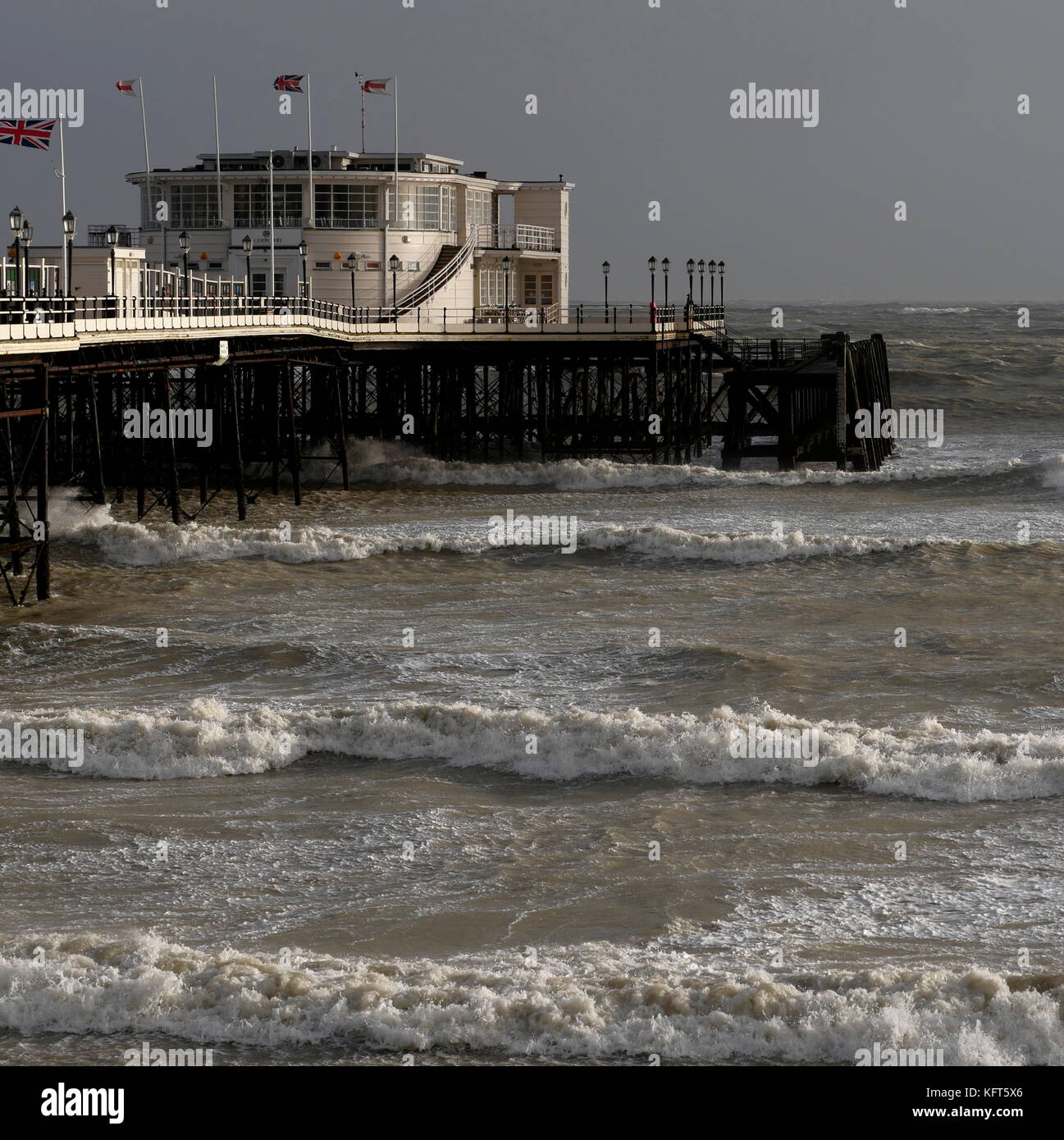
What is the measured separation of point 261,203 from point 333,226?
244 cm

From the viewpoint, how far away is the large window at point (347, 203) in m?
52.6

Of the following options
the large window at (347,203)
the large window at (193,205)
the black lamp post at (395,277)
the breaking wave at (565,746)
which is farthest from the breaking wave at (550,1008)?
the large window at (193,205)

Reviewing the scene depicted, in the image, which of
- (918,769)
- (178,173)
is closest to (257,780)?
(918,769)

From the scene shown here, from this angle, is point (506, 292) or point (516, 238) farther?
point (516, 238)

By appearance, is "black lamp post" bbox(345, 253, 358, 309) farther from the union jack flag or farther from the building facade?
the union jack flag

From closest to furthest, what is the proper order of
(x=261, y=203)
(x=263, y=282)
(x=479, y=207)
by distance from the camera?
(x=263, y=282) → (x=261, y=203) → (x=479, y=207)

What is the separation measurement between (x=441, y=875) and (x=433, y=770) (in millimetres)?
3214

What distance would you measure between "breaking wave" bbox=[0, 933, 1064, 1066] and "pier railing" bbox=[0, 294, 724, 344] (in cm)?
1495

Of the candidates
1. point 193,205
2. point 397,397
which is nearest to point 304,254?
point 397,397

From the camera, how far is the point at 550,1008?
10312 mm

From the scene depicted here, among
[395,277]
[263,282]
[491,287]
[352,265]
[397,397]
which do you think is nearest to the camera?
[395,277]

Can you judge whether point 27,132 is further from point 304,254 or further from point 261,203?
point 261,203

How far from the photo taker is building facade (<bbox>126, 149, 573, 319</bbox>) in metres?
51.4

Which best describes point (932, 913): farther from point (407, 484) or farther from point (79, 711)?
point (407, 484)
